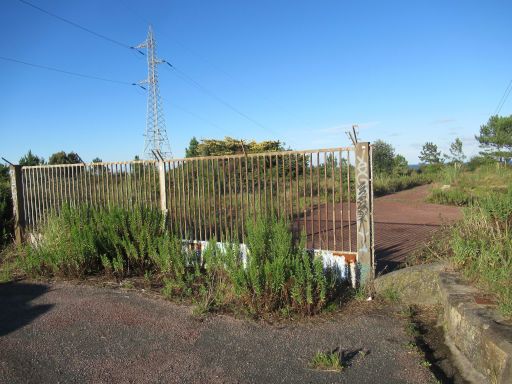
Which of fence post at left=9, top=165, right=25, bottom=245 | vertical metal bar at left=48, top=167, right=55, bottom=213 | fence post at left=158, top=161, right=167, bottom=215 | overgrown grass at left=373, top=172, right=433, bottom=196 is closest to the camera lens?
fence post at left=158, top=161, right=167, bottom=215

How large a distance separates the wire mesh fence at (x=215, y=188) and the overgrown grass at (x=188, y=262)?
420 mm

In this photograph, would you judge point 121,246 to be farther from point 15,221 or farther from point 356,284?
point 15,221

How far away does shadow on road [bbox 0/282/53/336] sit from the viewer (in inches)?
200

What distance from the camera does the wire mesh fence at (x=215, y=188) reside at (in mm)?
6141

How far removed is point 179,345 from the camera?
4371 millimetres

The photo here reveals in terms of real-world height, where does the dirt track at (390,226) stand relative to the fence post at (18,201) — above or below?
below

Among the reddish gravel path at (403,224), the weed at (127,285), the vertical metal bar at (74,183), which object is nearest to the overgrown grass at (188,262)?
the weed at (127,285)

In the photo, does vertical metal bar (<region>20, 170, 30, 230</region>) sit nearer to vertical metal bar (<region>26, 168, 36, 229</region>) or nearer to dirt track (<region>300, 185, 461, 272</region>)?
vertical metal bar (<region>26, 168, 36, 229</region>)

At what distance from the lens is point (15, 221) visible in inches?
390

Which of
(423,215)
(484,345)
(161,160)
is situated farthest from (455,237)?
A: (423,215)

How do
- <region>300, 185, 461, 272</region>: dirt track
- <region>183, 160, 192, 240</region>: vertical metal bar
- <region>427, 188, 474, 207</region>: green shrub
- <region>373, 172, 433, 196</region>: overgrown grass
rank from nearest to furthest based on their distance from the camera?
<region>300, 185, 461, 272</region>: dirt track, <region>183, 160, 192, 240</region>: vertical metal bar, <region>427, 188, 474, 207</region>: green shrub, <region>373, 172, 433, 196</region>: overgrown grass

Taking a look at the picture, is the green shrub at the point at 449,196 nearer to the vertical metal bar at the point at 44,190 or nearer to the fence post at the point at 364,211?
the fence post at the point at 364,211

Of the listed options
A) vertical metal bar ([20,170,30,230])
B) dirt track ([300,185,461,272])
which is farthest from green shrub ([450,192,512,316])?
vertical metal bar ([20,170,30,230])

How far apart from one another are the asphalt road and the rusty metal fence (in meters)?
1.35
